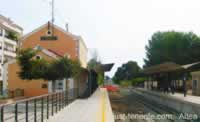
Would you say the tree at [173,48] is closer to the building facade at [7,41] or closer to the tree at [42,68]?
the building facade at [7,41]

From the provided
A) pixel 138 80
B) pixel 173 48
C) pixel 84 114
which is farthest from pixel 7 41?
pixel 84 114

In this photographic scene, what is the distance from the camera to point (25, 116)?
37.7ft

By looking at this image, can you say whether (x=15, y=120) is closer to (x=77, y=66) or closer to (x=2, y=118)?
(x=2, y=118)

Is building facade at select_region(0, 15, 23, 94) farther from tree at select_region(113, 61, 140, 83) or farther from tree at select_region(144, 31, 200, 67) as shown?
tree at select_region(113, 61, 140, 83)

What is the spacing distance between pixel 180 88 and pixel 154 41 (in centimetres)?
3844

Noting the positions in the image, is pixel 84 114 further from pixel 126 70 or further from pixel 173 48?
pixel 126 70

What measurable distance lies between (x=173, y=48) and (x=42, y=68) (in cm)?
5479

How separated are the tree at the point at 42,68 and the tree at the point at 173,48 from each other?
48.7 m

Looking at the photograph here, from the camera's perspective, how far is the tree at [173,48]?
77.8 metres

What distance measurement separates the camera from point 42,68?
1202 inches

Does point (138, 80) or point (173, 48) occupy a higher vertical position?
point (173, 48)

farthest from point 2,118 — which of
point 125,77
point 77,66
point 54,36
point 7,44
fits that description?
point 125,77

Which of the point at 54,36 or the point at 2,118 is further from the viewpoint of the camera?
the point at 54,36

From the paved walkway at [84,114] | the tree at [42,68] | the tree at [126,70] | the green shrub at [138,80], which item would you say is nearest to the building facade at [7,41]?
the green shrub at [138,80]
